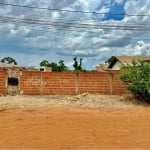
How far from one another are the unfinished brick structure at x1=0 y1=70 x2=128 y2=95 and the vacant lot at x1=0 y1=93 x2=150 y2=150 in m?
3.06

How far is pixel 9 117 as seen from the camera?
56.5 ft

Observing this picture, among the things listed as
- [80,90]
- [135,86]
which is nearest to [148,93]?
[135,86]

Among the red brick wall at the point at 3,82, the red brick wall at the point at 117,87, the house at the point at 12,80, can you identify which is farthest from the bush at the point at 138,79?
the red brick wall at the point at 3,82

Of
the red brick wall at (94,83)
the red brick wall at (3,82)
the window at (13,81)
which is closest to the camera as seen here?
the red brick wall at (3,82)

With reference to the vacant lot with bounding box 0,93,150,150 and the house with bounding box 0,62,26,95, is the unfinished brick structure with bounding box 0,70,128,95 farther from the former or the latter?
the vacant lot with bounding box 0,93,150,150

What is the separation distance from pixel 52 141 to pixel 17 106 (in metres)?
8.24

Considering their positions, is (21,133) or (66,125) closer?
(21,133)

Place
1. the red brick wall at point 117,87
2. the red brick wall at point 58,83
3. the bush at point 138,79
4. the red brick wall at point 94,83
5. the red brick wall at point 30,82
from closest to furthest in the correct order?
1. the bush at point 138,79
2. the red brick wall at point 30,82
3. the red brick wall at point 58,83
4. the red brick wall at point 94,83
5. the red brick wall at point 117,87

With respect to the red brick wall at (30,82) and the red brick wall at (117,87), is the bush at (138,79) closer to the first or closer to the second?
the red brick wall at (117,87)

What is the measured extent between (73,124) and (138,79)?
939 centimetres

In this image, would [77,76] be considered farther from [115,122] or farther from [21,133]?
[21,133]

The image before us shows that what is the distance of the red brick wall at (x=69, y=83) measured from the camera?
26625 mm

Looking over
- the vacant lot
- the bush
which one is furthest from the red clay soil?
the bush

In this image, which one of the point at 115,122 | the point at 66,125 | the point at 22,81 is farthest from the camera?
the point at 22,81
